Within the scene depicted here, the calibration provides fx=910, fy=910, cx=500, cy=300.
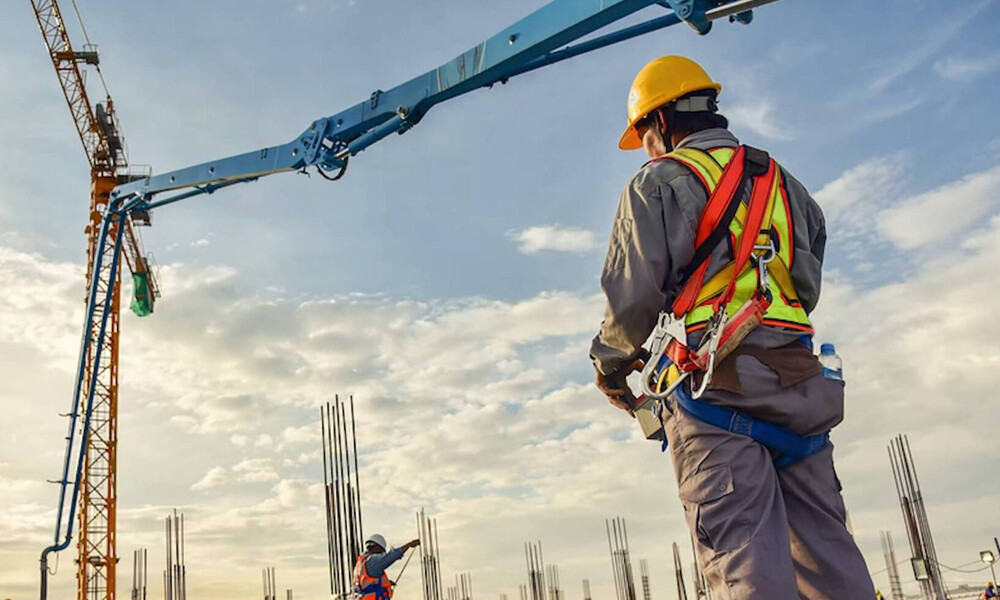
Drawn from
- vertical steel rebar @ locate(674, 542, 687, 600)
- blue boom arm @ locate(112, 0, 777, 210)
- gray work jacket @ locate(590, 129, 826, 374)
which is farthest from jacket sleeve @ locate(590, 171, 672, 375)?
vertical steel rebar @ locate(674, 542, 687, 600)

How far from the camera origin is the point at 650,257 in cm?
234

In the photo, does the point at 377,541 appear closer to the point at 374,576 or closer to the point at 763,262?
the point at 374,576

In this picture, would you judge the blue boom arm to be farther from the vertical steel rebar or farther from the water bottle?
the vertical steel rebar

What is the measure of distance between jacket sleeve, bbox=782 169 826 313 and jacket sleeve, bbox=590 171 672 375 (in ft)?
1.43

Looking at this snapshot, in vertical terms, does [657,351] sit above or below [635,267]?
below

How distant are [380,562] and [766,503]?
7430 mm

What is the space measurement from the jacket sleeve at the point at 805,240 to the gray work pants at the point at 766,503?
0.29 m

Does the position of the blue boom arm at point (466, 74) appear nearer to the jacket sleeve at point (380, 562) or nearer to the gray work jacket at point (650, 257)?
the gray work jacket at point (650, 257)

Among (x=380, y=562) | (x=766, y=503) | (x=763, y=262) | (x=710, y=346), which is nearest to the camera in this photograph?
(x=766, y=503)

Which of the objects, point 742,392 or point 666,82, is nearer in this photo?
point 742,392

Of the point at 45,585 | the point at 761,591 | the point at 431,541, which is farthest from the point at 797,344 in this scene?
the point at 431,541

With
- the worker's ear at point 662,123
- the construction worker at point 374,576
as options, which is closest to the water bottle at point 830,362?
the worker's ear at point 662,123

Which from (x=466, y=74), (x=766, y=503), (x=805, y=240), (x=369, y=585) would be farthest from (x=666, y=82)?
(x=369, y=585)

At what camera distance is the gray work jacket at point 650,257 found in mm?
2355
